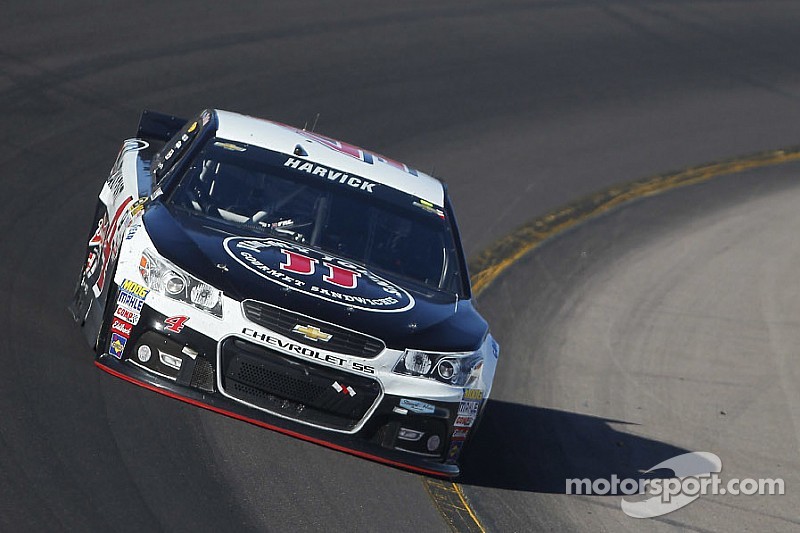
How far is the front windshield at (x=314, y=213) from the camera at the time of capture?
7.38m

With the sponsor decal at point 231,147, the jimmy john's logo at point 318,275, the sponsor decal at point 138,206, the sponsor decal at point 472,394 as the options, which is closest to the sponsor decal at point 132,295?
the jimmy john's logo at point 318,275

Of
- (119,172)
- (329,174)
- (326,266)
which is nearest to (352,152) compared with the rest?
(329,174)

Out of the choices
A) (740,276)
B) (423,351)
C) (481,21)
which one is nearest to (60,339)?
(423,351)

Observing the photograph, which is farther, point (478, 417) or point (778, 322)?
point (778, 322)

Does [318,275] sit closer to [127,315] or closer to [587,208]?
[127,315]

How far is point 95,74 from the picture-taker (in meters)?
12.8

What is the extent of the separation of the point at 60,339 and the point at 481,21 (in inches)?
421

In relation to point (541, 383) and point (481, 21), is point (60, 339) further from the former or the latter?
point (481, 21)

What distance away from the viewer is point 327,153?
8133 mm

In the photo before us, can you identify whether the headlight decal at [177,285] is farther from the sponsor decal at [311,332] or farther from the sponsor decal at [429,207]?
the sponsor decal at [429,207]

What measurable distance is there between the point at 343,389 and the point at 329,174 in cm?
184

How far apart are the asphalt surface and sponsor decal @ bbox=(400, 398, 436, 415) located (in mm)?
574

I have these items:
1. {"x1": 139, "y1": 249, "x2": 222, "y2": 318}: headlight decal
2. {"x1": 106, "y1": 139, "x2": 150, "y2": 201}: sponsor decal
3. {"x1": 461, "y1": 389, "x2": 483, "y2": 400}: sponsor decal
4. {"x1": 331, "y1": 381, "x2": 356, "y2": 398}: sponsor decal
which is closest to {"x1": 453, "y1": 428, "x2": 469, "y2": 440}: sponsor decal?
{"x1": 461, "y1": 389, "x2": 483, "y2": 400}: sponsor decal

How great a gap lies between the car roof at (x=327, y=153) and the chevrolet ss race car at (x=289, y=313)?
0.34 metres
